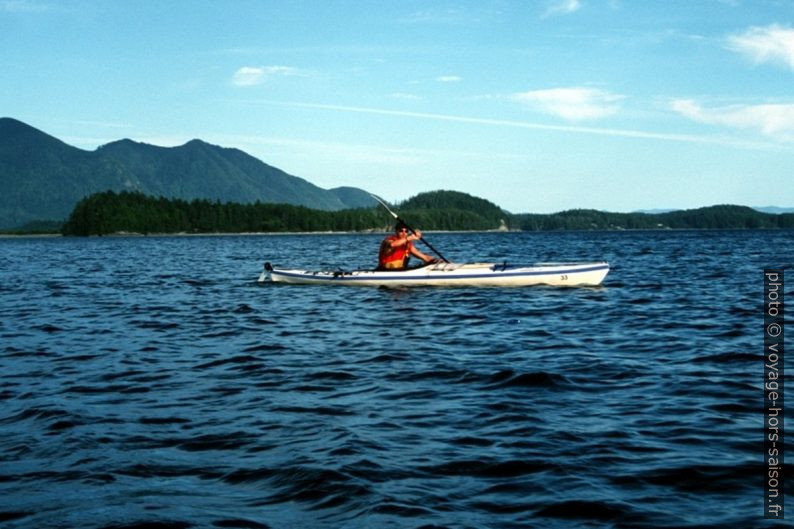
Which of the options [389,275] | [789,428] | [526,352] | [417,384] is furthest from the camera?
[389,275]

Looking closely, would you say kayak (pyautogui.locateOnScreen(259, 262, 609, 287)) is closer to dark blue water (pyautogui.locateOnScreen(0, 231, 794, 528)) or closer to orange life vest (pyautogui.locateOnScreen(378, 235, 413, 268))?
orange life vest (pyautogui.locateOnScreen(378, 235, 413, 268))

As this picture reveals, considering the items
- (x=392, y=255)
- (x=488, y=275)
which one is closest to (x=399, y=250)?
(x=392, y=255)

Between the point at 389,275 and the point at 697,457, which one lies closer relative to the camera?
the point at 697,457

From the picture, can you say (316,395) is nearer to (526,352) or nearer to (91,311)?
(526,352)

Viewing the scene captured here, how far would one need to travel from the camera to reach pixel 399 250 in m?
28.6

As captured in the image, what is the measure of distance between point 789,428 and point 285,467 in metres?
5.80

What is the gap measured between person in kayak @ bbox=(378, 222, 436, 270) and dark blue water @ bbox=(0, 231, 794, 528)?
796 cm

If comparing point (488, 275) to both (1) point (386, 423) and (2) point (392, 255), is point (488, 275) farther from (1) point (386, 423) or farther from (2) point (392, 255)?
(1) point (386, 423)

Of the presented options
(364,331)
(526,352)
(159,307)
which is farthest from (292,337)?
(159,307)

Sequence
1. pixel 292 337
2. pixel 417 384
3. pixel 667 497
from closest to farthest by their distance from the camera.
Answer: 1. pixel 667 497
2. pixel 417 384
3. pixel 292 337

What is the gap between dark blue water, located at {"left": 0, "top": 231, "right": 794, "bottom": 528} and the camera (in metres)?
6.55

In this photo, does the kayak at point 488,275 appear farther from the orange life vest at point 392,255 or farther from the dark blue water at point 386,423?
the dark blue water at point 386,423

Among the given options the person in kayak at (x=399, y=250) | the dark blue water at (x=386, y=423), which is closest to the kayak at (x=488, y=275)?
the person in kayak at (x=399, y=250)

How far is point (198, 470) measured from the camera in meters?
7.54
